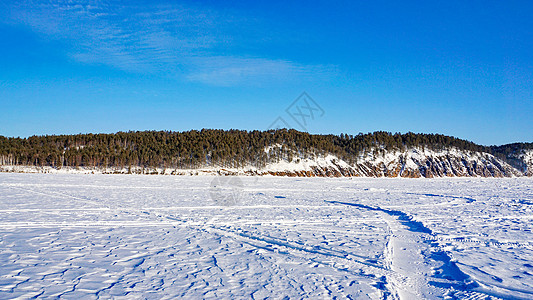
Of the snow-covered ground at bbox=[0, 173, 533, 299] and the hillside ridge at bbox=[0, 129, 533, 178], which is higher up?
the hillside ridge at bbox=[0, 129, 533, 178]

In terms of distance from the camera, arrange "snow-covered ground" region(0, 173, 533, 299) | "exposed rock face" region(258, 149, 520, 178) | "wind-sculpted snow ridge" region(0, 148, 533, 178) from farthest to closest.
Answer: "exposed rock face" region(258, 149, 520, 178)
"wind-sculpted snow ridge" region(0, 148, 533, 178)
"snow-covered ground" region(0, 173, 533, 299)

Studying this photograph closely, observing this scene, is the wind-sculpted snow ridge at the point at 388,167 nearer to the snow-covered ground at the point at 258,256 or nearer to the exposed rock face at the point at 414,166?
the exposed rock face at the point at 414,166

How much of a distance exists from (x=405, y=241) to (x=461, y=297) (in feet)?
15.0

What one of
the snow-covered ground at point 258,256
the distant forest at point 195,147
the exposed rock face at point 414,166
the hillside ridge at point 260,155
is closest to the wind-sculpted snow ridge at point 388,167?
the exposed rock face at point 414,166

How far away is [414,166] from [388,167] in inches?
362

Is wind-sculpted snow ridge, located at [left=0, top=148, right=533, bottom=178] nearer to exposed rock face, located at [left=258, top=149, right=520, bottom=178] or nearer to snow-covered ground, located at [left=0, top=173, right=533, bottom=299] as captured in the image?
exposed rock face, located at [left=258, top=149, right=520, bottom=178]

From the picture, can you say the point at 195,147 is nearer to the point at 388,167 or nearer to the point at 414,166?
the point at 388,167

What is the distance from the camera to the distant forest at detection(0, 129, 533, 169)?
8931 cm

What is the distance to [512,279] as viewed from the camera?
284 inches

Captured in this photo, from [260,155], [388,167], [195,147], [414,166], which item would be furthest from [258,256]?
[414,166]

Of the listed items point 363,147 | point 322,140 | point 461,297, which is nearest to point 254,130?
point 322,140

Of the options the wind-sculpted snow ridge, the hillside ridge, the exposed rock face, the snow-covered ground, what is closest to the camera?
the snow-covered ground

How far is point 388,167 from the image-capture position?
108 metres

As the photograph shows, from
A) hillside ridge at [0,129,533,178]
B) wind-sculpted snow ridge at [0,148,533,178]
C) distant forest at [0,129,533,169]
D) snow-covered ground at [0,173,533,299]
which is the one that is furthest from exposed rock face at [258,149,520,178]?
snow-covered ground at [0,173,533,299]
